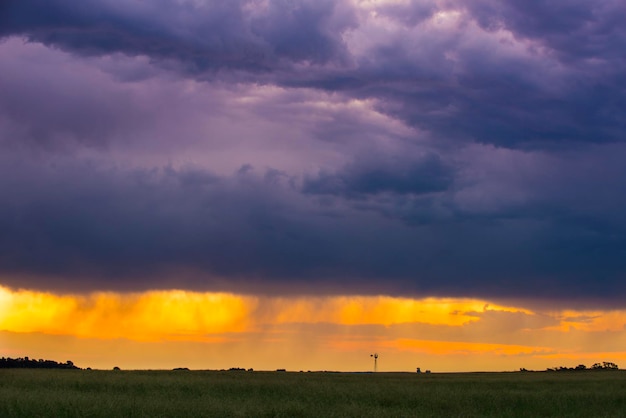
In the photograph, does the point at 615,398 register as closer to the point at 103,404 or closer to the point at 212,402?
the point at 212,402

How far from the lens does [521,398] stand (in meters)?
39.0

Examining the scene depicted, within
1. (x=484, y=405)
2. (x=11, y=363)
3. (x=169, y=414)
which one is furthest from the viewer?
(x=11, y=363)

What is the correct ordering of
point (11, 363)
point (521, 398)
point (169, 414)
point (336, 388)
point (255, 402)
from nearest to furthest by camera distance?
point (169, 414), point (255, 402), point (521, 398), point (336, 388), point (11, 363)

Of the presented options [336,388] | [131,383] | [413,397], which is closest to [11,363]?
[131,383]

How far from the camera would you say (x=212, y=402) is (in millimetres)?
30219

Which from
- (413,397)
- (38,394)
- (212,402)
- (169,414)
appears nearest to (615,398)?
(413,397)

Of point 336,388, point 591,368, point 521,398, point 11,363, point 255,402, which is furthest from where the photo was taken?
point 591,368

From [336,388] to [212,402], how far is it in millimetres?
12975

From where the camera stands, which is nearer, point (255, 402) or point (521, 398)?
point (255, 402)

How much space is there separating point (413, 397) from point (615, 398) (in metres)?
11.7

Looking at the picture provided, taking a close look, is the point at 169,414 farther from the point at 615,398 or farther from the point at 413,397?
the point at 615,398

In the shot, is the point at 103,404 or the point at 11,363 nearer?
the point at 103,404

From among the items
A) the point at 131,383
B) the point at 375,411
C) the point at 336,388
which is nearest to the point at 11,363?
the point at 131,383

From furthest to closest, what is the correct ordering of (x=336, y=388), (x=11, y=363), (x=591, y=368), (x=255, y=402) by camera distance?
(x=591, y=368) < (x=11, y=363) < (x=336, y=388) < (x=255, y=402)
